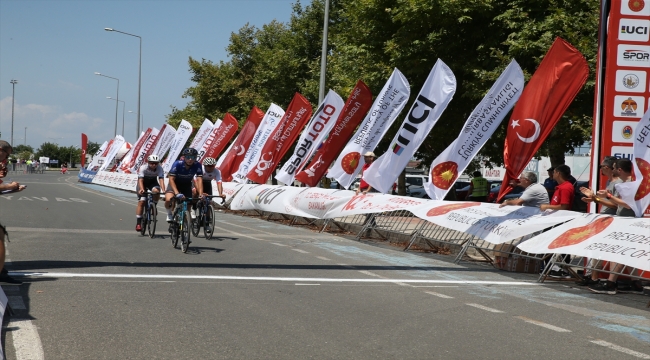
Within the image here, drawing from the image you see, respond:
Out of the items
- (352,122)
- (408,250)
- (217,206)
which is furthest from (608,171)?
(217,206)

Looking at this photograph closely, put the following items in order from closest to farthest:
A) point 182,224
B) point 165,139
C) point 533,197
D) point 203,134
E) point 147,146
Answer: point 533,197 → point 182,224 → point 203,134 → point 165,139 → point 147,146

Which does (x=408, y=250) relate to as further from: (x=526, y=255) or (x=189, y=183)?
(x=189, y=183)

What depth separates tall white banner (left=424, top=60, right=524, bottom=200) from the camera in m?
14.4

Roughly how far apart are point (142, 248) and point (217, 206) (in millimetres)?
15014

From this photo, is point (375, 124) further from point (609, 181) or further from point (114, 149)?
point (114, 149)

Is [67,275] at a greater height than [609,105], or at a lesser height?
lesser

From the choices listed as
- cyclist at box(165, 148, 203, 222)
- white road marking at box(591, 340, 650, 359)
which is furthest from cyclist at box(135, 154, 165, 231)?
white road marking at box(591, 340, 650, 359)

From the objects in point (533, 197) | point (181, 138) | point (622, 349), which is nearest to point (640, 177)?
point (533, 197)

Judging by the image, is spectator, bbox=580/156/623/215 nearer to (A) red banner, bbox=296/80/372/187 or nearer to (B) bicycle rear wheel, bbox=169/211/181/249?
(B) bicycle rear wheel, bbox=169/211/181/249

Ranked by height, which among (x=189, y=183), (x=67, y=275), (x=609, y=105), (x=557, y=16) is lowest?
(x=67, y=275)

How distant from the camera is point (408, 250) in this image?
1516 centimetres

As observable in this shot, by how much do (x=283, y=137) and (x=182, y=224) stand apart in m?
12.5

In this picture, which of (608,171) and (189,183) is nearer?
(608,171)

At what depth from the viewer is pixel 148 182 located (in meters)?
16.1
